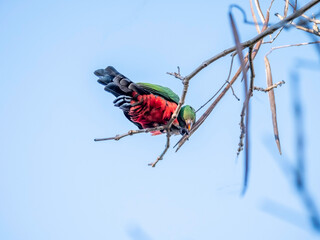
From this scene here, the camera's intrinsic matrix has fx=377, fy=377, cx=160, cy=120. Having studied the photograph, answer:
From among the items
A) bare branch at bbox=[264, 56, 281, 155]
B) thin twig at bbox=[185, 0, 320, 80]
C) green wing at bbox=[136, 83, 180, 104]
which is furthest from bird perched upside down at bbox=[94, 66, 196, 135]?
thin twig at bbox=[185, 0, 320, 80]

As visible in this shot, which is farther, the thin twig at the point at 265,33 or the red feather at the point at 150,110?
the red feather at the point at 150,110

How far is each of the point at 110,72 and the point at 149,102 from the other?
69cm

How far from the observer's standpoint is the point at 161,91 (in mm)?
5012

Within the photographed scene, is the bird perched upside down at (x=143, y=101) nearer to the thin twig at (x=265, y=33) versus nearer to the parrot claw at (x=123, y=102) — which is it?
the parrot claw at (x=123, y=102)

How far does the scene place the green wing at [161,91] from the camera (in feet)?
15.9

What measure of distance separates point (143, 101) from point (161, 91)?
0.35 m

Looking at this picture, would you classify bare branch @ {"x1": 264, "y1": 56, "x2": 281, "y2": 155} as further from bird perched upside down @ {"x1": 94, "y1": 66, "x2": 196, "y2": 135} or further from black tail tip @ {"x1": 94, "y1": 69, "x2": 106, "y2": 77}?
black tail tip @ {"x1": 94, "y1": 69, "x2": 106, "y2": 77}

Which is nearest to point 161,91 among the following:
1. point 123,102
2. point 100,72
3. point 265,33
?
point 123,102

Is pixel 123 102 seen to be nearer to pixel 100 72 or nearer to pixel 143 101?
pixel 143 101

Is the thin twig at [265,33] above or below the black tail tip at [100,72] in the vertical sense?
below

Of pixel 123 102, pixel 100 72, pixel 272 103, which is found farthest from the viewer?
pixel 123 102

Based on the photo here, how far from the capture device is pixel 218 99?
2559 mm

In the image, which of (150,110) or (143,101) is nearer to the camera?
(143,101)

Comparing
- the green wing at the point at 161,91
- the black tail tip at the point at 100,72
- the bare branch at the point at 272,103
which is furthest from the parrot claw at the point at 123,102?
the bare branch at the point at 272,103
